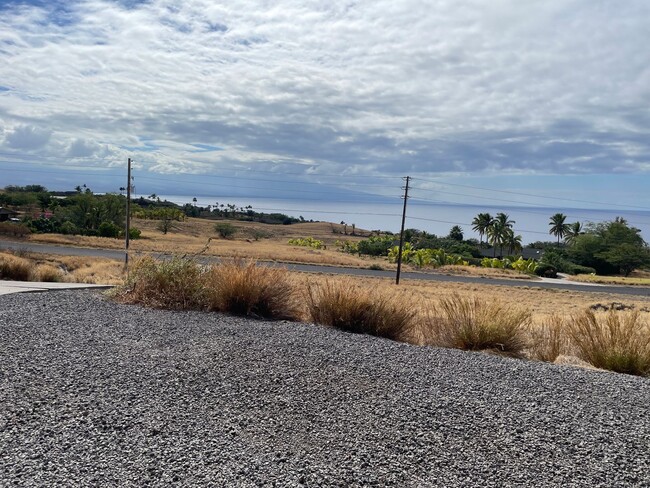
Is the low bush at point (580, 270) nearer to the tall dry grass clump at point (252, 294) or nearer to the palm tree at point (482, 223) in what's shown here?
the palm tree at point (482, 223)

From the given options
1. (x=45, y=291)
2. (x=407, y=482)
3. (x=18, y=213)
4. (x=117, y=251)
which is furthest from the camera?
(x=18, y=213)

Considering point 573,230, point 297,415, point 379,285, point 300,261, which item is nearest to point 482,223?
point 573,230

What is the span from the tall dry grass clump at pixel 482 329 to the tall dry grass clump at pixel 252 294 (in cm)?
239

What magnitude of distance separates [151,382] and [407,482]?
278 centimetres

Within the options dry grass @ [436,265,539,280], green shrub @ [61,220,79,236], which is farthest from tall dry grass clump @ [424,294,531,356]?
green shrub @ [61,220,79,236]

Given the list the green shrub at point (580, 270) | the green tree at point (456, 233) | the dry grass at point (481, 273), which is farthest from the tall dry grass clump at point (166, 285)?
the green tree at point (456, 233)

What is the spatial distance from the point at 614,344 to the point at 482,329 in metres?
1.76

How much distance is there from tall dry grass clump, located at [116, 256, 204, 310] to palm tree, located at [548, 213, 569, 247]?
123874 mm

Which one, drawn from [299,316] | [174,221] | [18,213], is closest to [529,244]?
[174,221]

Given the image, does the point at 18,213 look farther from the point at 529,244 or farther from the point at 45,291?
the point at 529,244

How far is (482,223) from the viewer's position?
4370 inches

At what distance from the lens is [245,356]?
657cm

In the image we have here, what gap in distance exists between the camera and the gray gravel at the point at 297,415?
4.05 m

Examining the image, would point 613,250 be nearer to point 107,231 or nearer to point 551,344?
point 107,231
